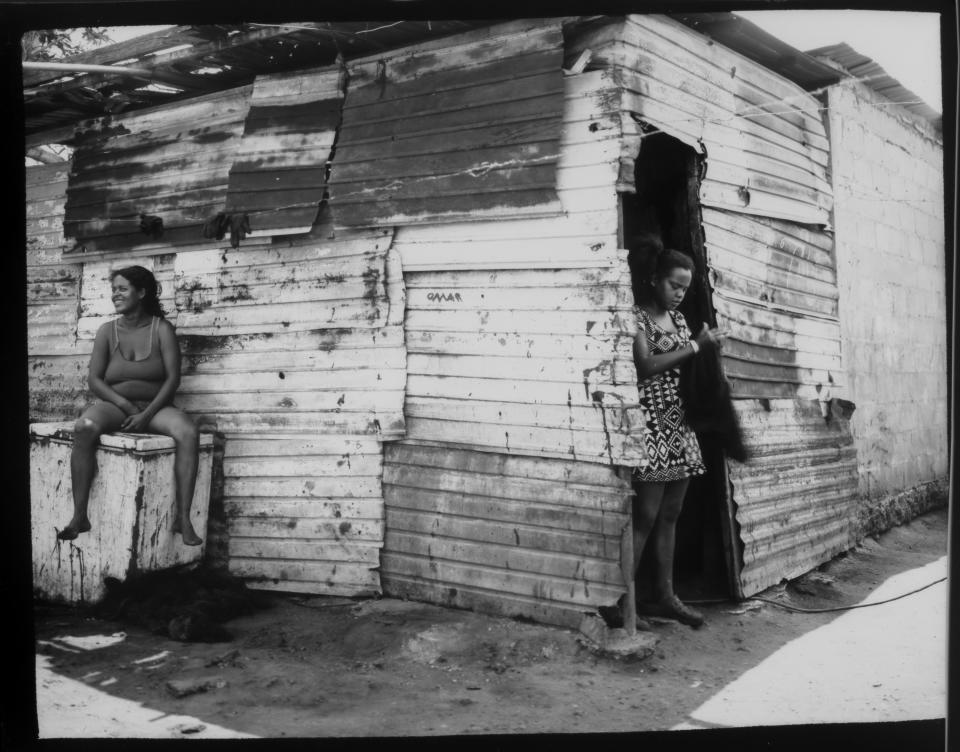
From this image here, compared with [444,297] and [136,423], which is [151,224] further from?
[444,297]

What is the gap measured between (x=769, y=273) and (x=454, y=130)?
2152 mm

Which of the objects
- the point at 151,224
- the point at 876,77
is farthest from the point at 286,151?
the point at 876,77

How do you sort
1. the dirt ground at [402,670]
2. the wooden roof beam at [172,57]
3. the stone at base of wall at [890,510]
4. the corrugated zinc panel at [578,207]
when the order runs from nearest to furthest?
the dirt ground at [402,670] → the corrugated zinc panel at [578,207] → the wooden roof beam at [172,57] → the stone at base of wall at [890,510]

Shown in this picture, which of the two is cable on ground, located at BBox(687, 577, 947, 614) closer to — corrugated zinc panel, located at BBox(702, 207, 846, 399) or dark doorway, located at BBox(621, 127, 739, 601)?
dark doorway, located at BBox(621, 127, 739, 601)

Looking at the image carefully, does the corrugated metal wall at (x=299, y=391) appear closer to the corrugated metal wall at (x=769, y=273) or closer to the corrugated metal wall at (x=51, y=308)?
the corrugated metal wall at (x=51, y=308)

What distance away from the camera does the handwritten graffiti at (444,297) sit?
396 cm

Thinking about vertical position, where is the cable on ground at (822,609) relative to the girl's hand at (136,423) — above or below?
below

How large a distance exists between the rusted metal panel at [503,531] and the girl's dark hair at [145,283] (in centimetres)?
170

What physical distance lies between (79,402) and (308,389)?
1.42 meters

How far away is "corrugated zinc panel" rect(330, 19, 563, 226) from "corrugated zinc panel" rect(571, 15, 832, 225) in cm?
34

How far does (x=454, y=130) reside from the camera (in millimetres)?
3836

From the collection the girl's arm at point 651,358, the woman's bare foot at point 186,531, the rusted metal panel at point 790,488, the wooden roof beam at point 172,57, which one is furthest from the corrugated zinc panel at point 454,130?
the woman's bare foot at point 186,531

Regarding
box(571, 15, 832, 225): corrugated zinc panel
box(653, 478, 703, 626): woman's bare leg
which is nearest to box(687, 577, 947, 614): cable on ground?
box(653, 478, 703, 626): woman's bare leg

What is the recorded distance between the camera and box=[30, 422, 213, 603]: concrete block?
3840 mm
